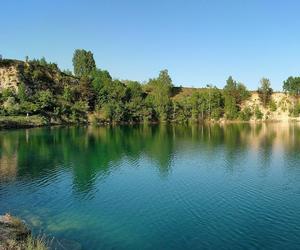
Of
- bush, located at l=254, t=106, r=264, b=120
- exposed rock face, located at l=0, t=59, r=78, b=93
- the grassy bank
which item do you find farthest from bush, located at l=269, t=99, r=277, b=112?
the grassy bank

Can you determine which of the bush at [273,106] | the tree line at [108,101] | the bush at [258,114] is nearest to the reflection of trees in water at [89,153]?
the tree line at [108,101]

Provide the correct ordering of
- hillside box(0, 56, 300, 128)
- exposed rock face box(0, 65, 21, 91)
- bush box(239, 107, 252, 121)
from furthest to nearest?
bush box(239, 107, 252, 121)
exposed rock face box(0, 65, 21, 91)
hillside box(0, 56, 300, 128)

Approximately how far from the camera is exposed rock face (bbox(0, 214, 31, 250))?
858 inches

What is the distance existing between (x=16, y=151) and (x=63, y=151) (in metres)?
9.04

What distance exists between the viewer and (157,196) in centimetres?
3941

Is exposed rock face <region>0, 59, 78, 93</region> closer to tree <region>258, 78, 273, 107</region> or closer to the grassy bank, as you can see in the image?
the grassy bank

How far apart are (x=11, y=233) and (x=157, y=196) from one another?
18.0 m

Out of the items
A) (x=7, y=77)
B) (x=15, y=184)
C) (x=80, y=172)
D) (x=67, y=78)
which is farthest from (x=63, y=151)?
(x=67, y=78)

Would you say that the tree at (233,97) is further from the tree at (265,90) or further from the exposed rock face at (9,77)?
the exposed rock face at (9,77)

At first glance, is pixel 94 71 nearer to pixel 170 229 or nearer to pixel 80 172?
pixel 80 172

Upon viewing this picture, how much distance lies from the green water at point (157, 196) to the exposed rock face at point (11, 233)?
93.2 inches

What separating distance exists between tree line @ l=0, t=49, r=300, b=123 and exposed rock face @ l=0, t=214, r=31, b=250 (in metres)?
106

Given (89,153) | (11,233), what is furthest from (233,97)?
(11,233)

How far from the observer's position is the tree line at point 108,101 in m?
141
